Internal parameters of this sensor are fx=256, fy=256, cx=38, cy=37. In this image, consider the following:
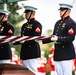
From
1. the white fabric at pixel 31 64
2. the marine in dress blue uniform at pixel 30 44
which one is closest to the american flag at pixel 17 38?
the marine in dress blue uniform at pixel 30 44

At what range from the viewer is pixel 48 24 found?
3.48 meters

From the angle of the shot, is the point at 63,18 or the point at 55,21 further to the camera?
the point at 55,21

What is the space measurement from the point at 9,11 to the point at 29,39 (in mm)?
497

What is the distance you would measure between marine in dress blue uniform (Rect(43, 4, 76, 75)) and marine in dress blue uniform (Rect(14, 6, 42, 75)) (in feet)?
0.61

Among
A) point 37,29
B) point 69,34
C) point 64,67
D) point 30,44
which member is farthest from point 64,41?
point 30,44

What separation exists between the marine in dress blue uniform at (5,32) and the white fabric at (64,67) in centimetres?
73

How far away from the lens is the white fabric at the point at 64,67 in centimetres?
316

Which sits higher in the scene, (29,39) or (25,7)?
(25,7)

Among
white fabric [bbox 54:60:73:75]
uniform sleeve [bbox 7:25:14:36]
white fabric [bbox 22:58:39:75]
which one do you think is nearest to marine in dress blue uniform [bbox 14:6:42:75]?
white fabric [bbox 22:58:39:75]

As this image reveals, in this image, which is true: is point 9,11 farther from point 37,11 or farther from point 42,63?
point 42,63

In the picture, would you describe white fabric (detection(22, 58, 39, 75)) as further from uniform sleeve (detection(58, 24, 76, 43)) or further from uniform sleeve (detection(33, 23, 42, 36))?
uniform sleeve (detection(58, 24, 76, 43))

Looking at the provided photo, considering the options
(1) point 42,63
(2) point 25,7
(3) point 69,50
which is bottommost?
(1) point 42,63

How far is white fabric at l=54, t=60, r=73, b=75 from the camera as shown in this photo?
3160 mm

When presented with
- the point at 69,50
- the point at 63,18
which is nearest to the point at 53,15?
the point at 63,18
